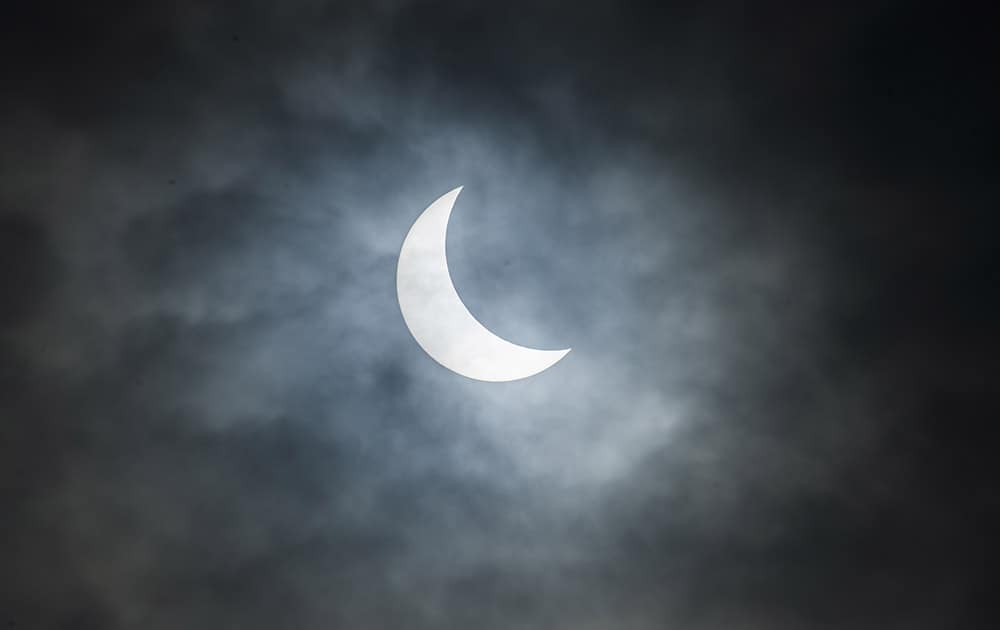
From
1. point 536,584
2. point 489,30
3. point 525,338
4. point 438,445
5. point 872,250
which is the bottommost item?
point 536,584

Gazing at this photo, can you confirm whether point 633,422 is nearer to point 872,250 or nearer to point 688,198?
point 688,198

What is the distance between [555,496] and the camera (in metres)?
13.0

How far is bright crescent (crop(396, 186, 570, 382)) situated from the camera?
1190 cm

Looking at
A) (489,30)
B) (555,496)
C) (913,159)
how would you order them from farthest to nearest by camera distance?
1. (555,496)
2. (913,159)
3. (489,30)

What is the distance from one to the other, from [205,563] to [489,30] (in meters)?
8.22

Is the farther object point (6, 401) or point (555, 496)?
point (555, 496)

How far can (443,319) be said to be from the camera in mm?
12219

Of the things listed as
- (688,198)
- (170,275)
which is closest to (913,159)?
(688,198)

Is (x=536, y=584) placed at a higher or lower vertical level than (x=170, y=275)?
lower

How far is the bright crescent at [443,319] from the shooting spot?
11.9 metres

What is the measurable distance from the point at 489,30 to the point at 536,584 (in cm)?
766

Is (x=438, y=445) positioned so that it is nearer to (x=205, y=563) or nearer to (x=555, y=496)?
(x=555, y=496)

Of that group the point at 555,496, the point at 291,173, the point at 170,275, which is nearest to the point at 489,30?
the point at 291,173

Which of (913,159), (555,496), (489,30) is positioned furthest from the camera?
(555,496)
